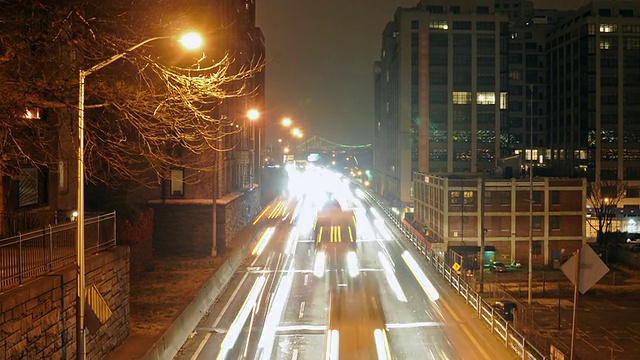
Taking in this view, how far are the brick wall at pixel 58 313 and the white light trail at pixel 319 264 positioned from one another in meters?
12.8

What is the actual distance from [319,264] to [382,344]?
549 inches

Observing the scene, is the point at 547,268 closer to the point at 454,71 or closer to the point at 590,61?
the point at 454,71

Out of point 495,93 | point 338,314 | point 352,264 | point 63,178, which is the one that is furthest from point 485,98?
point 63,178

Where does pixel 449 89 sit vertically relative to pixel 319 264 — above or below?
above

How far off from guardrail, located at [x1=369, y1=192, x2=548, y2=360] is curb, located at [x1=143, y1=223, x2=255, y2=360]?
9186 millimetres

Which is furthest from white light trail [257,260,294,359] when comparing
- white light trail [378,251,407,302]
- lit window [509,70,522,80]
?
lit window [509,70,522,80]

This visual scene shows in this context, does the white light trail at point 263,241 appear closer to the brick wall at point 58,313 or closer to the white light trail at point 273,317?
the white light trail at point 273,317

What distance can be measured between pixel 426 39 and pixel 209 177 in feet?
193

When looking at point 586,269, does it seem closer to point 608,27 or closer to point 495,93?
point 495,93

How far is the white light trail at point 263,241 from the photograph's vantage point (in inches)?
1378

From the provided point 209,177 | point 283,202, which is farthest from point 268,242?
point 283,202

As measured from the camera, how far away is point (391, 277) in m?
27.2

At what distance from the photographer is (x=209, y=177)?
34469 millimetres

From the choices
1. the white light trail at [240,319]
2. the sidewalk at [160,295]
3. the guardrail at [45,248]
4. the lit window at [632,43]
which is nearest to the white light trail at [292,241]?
the sidewalk at [160,295]
